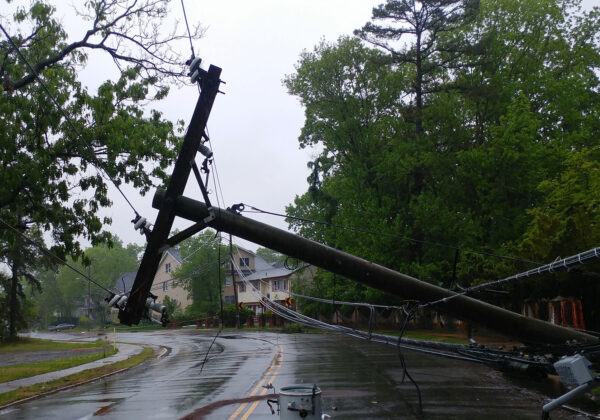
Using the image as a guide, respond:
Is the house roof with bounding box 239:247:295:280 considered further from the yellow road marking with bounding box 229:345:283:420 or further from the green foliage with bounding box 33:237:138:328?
the yellow road marking with bounding box 229:345:283:420

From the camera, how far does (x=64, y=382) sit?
17.2 meters

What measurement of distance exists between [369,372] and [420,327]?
2231cm

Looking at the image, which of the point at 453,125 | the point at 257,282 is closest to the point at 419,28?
the point at 453,125

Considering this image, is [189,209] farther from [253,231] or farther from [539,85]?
[539,85]

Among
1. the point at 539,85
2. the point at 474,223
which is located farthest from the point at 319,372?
the point at 539,85

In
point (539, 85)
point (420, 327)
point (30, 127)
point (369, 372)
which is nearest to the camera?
point (30, 127)

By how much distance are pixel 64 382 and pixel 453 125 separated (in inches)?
1015

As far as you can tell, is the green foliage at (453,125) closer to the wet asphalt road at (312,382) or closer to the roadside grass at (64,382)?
the wet asphalt road at (312,382)

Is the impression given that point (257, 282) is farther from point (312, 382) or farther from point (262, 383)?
point (312, 382)

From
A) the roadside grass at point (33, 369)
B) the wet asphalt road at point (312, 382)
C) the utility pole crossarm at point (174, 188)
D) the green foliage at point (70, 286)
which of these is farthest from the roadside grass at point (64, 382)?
the green foliage at point (70, 286)

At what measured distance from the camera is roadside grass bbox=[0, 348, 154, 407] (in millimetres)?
14320

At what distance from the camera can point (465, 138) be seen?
3347 cm

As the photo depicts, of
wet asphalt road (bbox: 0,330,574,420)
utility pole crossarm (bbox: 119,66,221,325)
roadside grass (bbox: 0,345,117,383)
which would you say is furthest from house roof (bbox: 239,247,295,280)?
utility pole crossarm (bbox: 119,66,221,325)

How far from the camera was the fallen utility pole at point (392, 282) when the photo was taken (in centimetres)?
752
